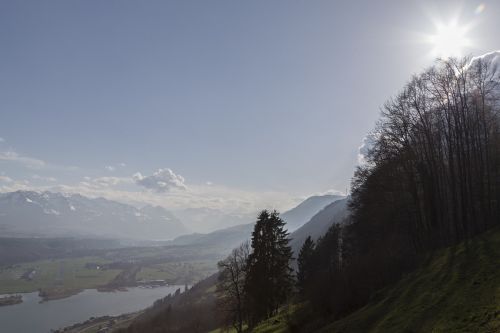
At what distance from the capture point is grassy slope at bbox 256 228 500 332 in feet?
53.4

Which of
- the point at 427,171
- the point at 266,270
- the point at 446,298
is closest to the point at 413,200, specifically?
the point at 427,171

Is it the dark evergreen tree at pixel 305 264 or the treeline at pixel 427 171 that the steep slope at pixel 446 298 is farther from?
the dark evergreen tree at pixel 305 264

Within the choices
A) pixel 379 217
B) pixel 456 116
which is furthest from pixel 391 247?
pixel 456 116

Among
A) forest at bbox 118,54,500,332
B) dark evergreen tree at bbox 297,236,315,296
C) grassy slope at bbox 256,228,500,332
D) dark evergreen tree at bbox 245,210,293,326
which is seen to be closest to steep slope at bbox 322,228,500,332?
grassy slope at bbox 256,228,500,332

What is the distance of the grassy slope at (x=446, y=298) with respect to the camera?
53.4 ft

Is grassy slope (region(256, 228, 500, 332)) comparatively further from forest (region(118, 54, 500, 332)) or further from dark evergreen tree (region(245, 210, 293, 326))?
dark evergreen tree (region(245, 210, 293, 326))

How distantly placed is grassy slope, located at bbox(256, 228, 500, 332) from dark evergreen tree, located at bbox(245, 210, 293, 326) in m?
21.4

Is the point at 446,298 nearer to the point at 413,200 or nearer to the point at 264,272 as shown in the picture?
the point at 413,200

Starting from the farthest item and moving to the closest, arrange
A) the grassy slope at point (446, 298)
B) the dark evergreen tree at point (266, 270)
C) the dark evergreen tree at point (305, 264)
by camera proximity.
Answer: the dark evergreen tree at point (305, 264)
the dark evergreen tree at point (266, 270)
the grassy slope at point (446, 298)

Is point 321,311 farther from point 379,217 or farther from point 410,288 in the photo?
point 379,217

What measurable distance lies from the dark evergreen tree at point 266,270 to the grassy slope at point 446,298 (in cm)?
2140

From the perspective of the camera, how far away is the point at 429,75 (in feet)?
108

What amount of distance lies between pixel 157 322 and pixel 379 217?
86.8 m

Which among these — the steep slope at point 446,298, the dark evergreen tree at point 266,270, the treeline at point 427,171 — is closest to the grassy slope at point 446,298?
the steep slope at point 446,298
